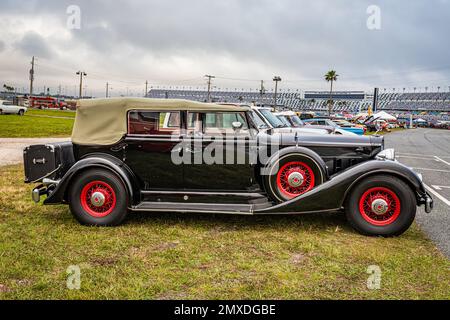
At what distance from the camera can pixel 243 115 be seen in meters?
5.75

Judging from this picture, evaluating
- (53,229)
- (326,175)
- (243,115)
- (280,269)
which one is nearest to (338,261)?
(280,269)

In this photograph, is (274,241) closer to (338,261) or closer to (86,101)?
(338,261)

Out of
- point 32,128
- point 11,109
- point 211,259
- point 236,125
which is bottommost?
point 211,259

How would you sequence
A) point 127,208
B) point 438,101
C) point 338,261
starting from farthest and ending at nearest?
point 438,101 → point 127,208 → point 338,261

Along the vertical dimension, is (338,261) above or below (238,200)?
below

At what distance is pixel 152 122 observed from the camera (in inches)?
226

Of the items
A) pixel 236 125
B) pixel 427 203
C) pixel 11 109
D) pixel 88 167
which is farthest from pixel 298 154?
pixel 11 109

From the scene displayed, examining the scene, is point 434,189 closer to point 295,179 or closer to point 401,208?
point 401,208

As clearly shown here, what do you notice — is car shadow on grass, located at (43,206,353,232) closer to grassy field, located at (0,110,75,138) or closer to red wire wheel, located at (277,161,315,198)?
red wire wheel, located at (277,161,315,198)

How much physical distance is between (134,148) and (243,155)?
5.10 feet

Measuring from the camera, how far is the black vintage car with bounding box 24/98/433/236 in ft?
17.2

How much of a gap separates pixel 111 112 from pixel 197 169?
152cm

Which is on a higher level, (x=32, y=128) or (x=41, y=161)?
(x=32, y=128)

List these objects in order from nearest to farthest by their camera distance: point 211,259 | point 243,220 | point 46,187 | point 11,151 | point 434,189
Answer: point 211,259 < point 46,187 < point 243,220 < point 434,189 < point 11,151
